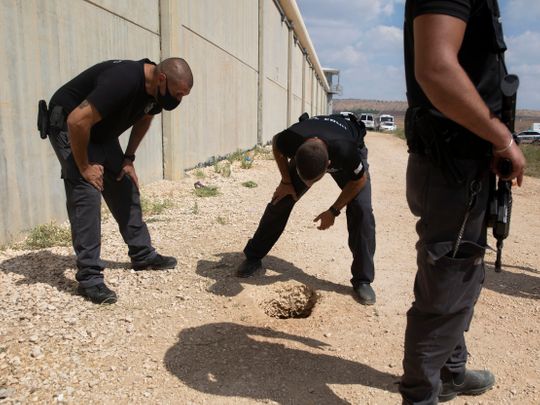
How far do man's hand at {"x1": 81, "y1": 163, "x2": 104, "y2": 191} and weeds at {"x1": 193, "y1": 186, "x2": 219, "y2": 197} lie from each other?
3515 millimetres

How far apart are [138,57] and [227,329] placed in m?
4.52

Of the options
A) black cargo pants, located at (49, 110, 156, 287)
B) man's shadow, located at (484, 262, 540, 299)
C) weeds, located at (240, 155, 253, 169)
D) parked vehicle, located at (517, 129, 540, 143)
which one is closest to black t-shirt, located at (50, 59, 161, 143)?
black cargo pants, located at (49, 110, 156, 287)

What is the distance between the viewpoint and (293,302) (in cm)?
348

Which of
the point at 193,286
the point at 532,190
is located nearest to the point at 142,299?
the point at 193,286

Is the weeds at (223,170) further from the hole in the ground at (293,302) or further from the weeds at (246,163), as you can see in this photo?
the hole in the ground at (293,302)

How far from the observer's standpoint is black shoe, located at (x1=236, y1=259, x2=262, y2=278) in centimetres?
359

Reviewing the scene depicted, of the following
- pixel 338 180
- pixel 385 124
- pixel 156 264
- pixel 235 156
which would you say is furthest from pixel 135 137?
pixel 385 124

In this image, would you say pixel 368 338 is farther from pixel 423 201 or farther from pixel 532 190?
pixel 532 190

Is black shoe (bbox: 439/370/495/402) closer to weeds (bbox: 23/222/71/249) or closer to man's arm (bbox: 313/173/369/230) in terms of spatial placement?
man's arm (bbox: 313/173/369/230)

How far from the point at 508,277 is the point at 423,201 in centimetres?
262

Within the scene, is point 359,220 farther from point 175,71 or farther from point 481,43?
point 481,43

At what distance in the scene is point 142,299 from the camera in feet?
10.3

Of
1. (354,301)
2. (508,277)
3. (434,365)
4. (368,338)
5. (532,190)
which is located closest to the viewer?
(434,365)

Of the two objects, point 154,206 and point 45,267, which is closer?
point 45,267
